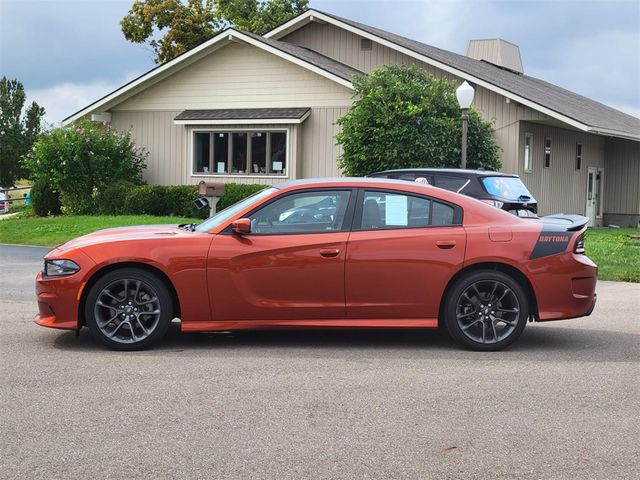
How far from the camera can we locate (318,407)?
212 inches

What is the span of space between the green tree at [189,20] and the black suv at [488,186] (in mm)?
33397

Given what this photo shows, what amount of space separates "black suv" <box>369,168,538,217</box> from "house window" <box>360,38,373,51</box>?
14.7 m

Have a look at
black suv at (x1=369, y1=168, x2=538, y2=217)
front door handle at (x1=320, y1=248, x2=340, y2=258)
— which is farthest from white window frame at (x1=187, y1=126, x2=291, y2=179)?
front door handle at (x1=320, y1=248, x2=340, y2=258)

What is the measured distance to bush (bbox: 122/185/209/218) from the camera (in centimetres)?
2444

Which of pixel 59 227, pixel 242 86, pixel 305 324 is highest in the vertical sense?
pixel 242 86

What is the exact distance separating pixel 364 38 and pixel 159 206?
886cm

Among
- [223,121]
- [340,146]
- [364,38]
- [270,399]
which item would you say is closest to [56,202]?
[223,121]

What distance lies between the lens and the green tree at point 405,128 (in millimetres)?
20766

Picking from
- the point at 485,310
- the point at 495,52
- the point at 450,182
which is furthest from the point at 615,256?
the point at 495,52

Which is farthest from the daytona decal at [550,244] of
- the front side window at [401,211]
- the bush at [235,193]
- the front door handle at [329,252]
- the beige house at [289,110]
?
the bush at [235,193]

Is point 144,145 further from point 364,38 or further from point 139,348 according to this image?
point 139,348

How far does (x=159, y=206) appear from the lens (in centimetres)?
2475

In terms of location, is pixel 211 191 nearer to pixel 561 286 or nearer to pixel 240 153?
pixel 240 153

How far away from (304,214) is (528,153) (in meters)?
18.9
